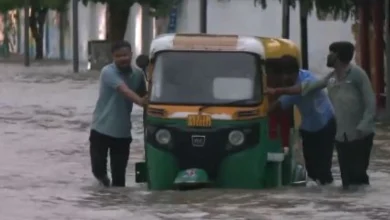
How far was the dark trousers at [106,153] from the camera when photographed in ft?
46.0

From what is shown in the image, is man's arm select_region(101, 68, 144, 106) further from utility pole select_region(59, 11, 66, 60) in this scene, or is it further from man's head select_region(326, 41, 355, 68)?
utility pole select_region(59, 11, 66, 60)

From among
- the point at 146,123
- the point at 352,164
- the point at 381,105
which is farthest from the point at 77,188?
the point at 381,105

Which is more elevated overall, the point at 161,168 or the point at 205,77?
the point at 205,77

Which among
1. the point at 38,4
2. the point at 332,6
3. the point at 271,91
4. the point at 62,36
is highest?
the point at 332,6

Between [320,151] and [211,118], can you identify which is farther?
[320,151]

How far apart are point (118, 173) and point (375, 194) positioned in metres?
2.86

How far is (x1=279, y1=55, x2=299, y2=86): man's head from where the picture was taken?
44.5 feet

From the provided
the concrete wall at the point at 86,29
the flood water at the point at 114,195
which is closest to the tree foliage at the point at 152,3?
the concrete wall at the point at 86,29

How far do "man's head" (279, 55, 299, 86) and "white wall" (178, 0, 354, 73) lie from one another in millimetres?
27735

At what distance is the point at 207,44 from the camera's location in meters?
13.7

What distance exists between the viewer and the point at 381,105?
2595cm

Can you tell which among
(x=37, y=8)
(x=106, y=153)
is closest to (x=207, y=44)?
(x=106, y=153)

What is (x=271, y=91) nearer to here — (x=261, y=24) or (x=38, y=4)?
(x=261, y=24)

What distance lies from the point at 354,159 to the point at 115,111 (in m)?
2.55
